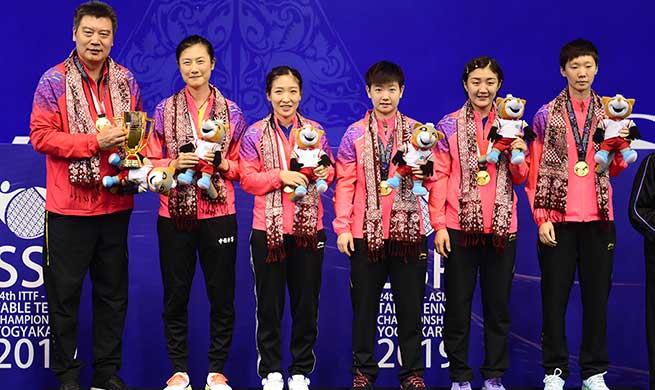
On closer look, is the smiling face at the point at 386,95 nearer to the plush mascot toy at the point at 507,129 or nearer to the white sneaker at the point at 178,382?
the plush mascot toy at the point at 507,129

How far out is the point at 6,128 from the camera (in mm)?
4852

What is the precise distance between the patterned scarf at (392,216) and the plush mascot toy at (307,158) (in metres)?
0.26

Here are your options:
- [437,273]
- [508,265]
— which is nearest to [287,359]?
[437,273]

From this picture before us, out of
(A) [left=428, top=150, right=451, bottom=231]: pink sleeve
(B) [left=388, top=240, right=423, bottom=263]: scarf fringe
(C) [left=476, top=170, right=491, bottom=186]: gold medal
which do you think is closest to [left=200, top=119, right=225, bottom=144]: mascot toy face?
(B) [left=388, top=240, right=423, bottom=263]: scarf fringe

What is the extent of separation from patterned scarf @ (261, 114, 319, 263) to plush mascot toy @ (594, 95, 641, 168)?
152cm

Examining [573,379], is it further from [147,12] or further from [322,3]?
[147,12]

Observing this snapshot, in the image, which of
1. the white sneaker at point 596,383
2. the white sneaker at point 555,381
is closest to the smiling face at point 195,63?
the white sneaker at point 555,381

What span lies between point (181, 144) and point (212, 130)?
279 millimetres

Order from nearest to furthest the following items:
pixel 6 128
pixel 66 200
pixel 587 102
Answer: pixel 66 200 → pixel 587 102 → pixel 6 128

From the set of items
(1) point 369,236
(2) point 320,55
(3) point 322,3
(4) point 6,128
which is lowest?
(1) point 369,236

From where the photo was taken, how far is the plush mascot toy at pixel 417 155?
159 inches

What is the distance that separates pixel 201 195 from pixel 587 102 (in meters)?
2.15

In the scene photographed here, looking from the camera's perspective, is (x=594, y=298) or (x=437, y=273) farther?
(x=437, y=273)

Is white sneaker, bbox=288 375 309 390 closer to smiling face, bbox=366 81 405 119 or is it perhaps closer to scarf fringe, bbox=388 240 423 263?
scarf fringe, bbox=388 240 423 263
